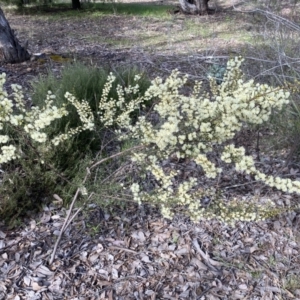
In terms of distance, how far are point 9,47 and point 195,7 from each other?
9338 mm

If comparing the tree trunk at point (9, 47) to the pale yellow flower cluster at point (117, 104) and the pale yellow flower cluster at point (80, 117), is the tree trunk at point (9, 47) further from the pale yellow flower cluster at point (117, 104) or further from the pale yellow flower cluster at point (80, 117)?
the pale yellow flower cluster at point (80, 117)

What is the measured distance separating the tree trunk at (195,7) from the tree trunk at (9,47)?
29.4ft

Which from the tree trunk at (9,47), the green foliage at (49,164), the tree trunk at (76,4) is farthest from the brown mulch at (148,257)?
the tree trunk at (76,4)

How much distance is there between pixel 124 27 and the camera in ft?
33.2

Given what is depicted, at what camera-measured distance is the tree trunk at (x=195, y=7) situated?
13.0 m

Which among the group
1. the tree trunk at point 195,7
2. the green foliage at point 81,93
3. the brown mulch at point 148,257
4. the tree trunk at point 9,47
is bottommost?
the brown mulch at point 148,257

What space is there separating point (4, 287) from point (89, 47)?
19.4ft

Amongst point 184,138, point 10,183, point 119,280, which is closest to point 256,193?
point 119,280

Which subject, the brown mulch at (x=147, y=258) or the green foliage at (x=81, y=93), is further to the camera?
the green foliage at (x=81, y=93)

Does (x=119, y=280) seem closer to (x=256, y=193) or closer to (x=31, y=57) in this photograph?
(x=256, y=193)

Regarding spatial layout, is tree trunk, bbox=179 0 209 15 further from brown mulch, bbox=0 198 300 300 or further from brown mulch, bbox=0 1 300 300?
brown mulch, bbox=0 198 300 300

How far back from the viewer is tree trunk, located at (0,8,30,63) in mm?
5152

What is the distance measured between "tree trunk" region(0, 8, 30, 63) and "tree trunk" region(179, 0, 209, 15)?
897cm

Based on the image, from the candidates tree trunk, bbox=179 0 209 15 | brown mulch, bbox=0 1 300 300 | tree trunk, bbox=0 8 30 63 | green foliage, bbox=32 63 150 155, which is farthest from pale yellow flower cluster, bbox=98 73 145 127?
tree trunk, bbox=179 0 209 15
